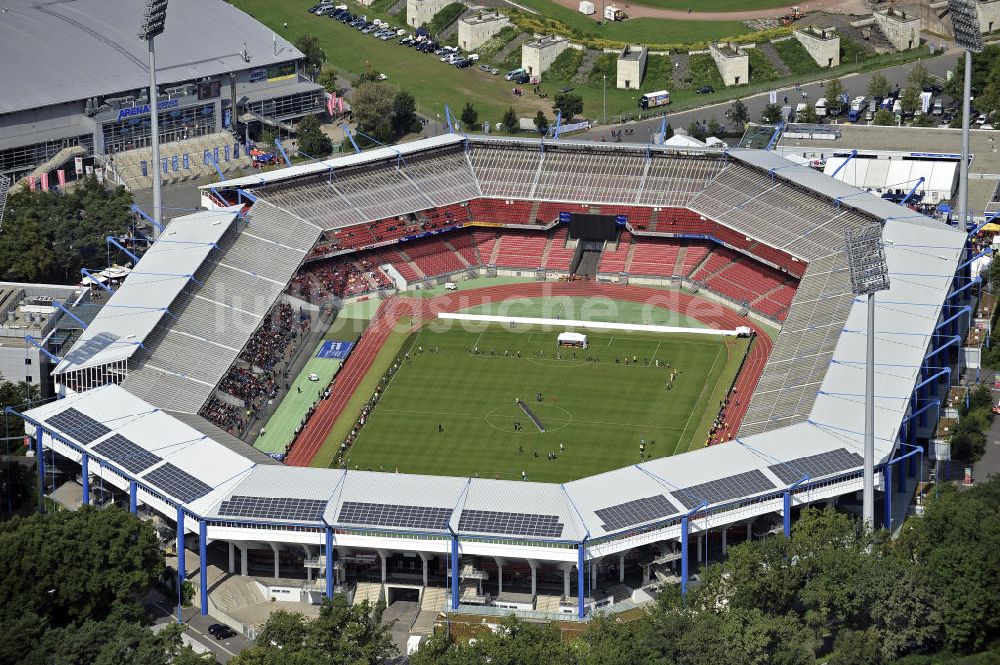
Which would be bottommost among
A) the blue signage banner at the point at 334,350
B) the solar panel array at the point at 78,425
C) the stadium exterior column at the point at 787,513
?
the stadium exterior column at the point at 787,513

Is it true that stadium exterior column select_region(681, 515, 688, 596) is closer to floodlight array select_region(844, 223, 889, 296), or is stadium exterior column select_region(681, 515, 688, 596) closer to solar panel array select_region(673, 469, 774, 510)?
solar panel array select_region(673, 469, 774, 510)

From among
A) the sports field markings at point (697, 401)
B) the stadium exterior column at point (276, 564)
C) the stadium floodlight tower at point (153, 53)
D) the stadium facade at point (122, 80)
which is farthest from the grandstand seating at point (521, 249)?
the stadium exterior column at point (276, 564)

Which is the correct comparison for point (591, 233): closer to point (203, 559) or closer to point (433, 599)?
point (433, 599)

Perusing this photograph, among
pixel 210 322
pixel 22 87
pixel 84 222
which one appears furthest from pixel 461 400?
pixel 22 87

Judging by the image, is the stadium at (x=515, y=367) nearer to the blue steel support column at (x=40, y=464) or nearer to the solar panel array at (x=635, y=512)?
the solar panel array at (x=635, y=512)

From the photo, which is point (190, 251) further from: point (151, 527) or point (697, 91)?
point (697, 91)

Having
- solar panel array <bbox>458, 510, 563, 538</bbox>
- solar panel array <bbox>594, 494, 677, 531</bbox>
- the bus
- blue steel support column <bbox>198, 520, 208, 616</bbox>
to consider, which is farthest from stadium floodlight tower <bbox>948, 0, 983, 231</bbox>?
blue steel support column <bbox>198, 520, 208, 616</bbox>
